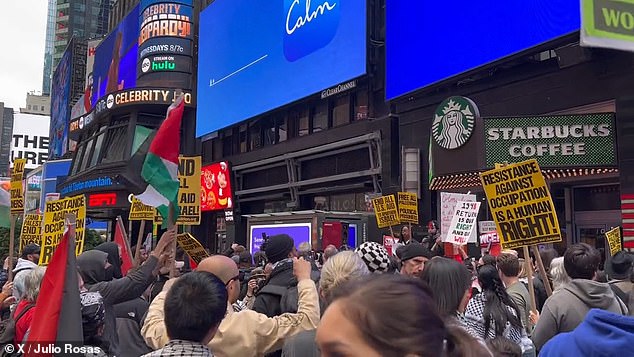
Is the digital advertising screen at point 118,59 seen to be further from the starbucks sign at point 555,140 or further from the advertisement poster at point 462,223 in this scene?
the advertisement poster at point 462,223

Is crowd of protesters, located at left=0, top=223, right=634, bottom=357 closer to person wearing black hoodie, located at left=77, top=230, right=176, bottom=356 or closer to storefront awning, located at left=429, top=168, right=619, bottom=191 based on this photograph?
person wearing black hoodie, located at left=77, top=230, right=176, bottom=356

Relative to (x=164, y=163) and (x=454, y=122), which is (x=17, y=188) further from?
(x=454, y=122)

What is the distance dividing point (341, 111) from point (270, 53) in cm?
500

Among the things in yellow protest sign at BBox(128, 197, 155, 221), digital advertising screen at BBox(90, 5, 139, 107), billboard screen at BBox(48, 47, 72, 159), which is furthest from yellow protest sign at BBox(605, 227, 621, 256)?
billboard screen at BBox(48, 47, 72, 159)

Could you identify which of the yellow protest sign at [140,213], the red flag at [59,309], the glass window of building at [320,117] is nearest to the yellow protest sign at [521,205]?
the red flag at [59,309]

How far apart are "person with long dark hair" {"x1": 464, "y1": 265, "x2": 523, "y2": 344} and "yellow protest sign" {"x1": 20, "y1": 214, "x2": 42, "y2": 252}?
766cm

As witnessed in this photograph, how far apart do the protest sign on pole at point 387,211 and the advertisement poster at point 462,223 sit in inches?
103

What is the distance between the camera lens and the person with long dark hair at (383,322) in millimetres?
1396

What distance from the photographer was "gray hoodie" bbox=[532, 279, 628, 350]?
3984 mm

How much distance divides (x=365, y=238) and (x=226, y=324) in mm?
14344

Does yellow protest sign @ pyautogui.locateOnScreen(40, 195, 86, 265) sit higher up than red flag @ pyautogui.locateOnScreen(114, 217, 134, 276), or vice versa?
yellow protest sign @ pyautogui.locateOnScreen(40, 195, 86, 265)

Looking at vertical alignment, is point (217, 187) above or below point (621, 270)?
above

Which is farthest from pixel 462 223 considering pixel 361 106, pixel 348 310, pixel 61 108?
pixel 61 108

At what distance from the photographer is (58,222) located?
718 cm
